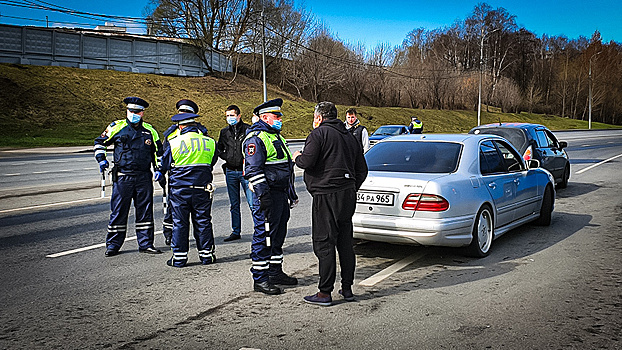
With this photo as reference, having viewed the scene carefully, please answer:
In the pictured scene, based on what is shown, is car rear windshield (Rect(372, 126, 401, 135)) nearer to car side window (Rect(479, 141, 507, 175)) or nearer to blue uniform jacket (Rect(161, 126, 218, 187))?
car side window (Rect(479, 141, 507, 175))

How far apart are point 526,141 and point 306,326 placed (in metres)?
9.25

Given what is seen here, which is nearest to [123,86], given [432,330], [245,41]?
[245,41]

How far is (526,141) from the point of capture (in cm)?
1218

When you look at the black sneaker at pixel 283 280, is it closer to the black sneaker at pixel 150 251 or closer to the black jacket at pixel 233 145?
the black sneaker at pixel 150 251

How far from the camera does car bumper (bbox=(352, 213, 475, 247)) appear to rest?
6148 mm

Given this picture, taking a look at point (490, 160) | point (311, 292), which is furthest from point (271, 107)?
point (490, 160)

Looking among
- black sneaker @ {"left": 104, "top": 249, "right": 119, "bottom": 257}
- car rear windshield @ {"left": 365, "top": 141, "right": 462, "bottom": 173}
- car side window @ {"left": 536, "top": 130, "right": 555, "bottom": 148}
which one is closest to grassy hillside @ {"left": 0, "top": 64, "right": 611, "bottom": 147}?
black sneaker @ {"left": 104, "top": 249, "right": 119, "bottom": 257}

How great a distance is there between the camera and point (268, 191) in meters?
5.39

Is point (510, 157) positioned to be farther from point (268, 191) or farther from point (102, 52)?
point (102, 52)

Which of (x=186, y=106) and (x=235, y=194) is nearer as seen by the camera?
(x=186, y=106)

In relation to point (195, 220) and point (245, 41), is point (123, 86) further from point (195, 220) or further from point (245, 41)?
point (195, 220)

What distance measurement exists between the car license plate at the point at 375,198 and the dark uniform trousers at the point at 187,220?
1749 millimetres

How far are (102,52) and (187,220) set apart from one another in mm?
42771

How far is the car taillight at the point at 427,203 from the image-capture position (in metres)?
6.17
